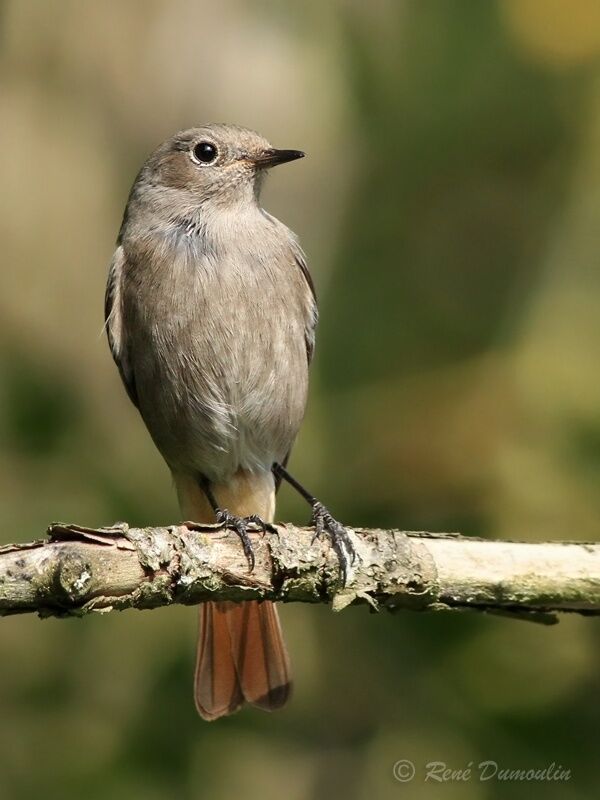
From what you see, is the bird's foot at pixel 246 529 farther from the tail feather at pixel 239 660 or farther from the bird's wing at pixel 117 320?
the bird's wing at pixel 117 320

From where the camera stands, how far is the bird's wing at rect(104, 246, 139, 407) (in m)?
5.60

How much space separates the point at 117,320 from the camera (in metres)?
5.61

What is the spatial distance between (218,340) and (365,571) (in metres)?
1.48

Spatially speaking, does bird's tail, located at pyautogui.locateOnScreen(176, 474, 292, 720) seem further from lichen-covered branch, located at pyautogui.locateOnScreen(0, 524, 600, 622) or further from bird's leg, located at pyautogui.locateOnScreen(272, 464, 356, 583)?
lichen-covered branch, located at pyautogui.locateOnScreen(0, 524, 600, 622)

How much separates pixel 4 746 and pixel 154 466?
60.6 inches

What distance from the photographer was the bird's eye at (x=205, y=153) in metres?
5.71

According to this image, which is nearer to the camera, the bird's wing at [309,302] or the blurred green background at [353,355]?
the blurred green background at [353,355]

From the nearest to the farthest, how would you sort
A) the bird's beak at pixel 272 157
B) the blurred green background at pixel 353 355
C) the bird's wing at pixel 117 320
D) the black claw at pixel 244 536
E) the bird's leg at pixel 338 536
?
the black claw at pixel 244 536, the bird's leg at pixel 338 536, the blurred green background at pixel 353 355, the bird's beak at pixel 272 157, the bird's wing at pixel 117 320

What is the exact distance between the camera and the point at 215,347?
17.2ft

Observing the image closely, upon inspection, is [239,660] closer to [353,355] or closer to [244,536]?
[244,536]

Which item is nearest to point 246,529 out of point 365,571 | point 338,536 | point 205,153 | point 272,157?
point 338,536

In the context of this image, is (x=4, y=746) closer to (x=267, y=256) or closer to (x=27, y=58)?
(x=267, y=256)

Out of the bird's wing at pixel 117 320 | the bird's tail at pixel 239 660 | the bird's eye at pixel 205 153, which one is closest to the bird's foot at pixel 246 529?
the bird's tail at pixel 239 660

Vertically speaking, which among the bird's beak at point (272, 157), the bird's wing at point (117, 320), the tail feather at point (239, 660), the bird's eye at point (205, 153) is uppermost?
the bird's beak at point (272, 157)
